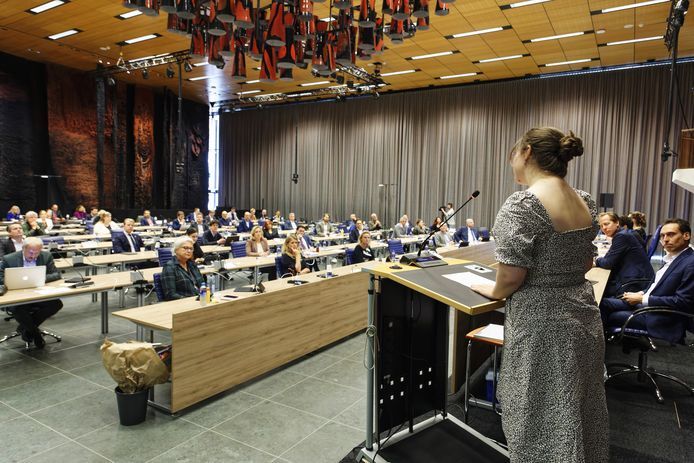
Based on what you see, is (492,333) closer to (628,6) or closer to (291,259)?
(291,259)

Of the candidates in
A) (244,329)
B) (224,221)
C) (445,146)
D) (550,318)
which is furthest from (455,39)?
(550,318)

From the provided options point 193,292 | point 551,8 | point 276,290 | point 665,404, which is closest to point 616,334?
point 665,404

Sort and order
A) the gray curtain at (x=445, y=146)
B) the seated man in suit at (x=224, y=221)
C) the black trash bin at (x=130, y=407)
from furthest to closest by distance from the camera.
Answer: the seated man in suit at (x=224, y=221) < the gray curtain at (x=445, y=146) < the black trash bin at (x=130, y=407)

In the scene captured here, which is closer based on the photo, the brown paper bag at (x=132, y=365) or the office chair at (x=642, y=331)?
the brown paper bag at (x=132, y=365)

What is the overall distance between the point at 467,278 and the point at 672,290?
264cm

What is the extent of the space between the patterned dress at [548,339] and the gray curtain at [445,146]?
46.2 feet

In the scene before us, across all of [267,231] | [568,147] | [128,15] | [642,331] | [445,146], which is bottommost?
[642,331]

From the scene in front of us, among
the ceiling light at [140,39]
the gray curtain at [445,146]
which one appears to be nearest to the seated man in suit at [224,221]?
the gray curtain at [445,146]

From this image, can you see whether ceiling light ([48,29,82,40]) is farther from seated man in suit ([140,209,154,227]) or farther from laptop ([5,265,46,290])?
laptop ([5,265,46,290])

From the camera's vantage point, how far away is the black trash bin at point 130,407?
10.6ft

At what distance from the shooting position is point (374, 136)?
18516 millimetres

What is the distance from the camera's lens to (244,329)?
3.86m

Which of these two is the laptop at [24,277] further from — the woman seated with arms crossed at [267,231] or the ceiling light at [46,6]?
the ceiling light at [46,6]

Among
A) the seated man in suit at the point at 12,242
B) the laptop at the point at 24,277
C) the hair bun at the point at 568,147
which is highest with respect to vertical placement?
the hair bun at the point at 568,147
